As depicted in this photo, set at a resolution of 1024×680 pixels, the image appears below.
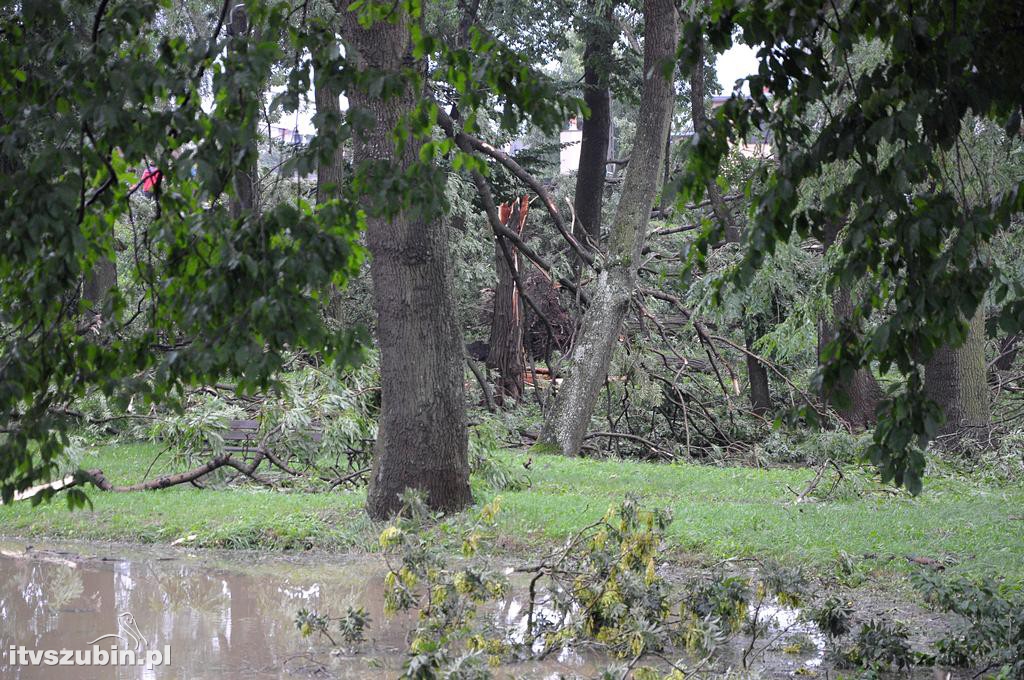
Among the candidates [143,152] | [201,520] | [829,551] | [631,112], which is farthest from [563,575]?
[631,112]

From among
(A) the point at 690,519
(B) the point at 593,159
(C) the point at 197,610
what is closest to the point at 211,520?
(C) the point at 197,610

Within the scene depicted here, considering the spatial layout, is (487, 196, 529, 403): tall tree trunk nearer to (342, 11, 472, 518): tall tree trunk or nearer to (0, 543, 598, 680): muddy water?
(342, 11, 472, 518): tall tree trunk

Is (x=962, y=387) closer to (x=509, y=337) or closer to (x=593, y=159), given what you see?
(x=509, y=337)

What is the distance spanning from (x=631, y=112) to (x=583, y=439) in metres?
31.2

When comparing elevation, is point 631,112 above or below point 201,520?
above

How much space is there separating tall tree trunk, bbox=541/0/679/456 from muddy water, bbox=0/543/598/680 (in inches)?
263

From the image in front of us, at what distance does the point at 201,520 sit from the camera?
33.5ft

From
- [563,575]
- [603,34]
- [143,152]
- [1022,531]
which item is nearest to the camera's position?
[143,152]

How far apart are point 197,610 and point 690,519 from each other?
4257 mm

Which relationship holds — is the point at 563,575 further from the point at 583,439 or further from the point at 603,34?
the point at 603,34

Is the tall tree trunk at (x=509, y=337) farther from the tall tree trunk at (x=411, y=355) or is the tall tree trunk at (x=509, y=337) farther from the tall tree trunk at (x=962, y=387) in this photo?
the tall tree trunk at (x=411, y=355)

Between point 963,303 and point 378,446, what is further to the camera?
point 378,446

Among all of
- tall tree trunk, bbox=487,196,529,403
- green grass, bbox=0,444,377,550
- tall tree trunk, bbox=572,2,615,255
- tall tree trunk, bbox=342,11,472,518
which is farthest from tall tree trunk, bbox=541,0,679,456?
tall tree trunk, bbox=572,2,615,255

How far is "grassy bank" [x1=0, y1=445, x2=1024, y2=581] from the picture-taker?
8375 mm
